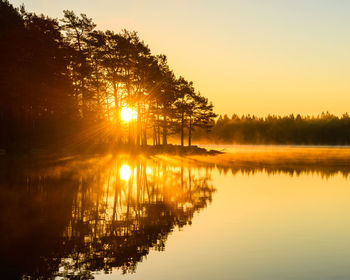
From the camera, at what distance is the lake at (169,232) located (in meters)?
9.58

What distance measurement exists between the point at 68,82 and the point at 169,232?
154ft

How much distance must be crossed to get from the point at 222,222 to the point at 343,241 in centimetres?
446

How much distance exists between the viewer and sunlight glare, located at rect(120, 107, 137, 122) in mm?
71731

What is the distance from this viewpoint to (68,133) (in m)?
56.2

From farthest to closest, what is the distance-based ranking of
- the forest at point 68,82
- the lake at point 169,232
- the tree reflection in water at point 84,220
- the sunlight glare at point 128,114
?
the sunlight glare at point 128,114, the forest at point 68,82, the tree reflection in water at point 84,220, the lake at point 169,232

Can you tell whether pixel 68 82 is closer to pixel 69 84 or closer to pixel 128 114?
pixel 69 84

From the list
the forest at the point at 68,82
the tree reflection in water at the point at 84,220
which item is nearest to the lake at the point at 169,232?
the tree reflection in water at the point at 84,220

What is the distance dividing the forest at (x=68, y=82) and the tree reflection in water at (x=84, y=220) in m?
27.3

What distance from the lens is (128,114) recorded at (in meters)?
73.4

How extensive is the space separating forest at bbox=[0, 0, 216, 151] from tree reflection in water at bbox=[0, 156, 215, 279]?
27.3 m

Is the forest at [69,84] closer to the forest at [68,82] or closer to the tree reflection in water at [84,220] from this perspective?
the forest at [68,82]

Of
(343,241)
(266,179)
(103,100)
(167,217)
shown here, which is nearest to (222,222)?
(167,217)

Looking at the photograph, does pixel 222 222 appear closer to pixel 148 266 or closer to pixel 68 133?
pixel 148 266

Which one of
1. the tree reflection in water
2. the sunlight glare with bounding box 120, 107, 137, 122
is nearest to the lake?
the tree reflection in water
